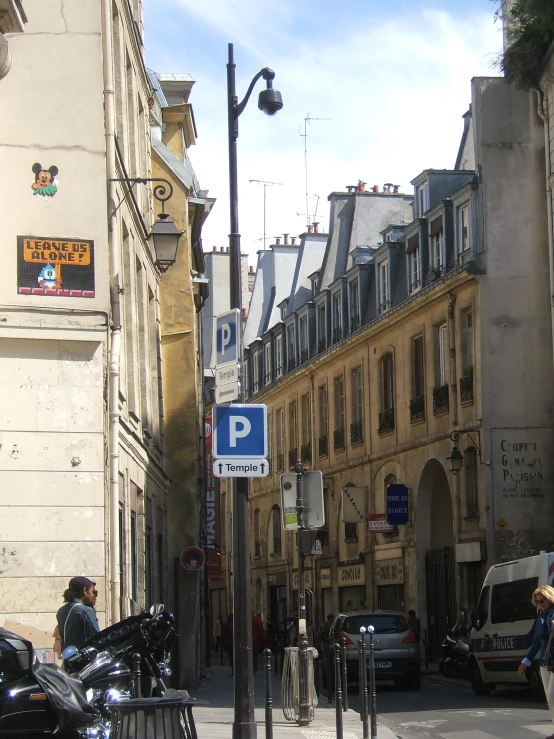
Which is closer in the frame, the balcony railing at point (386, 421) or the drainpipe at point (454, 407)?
the drainpipe at point (454, 407)

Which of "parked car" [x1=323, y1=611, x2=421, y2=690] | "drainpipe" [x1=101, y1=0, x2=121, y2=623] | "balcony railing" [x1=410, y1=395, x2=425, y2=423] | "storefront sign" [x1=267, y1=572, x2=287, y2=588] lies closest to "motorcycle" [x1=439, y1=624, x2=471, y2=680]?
"parked car" [x1=323, y1=611, x2=421, y2=690]

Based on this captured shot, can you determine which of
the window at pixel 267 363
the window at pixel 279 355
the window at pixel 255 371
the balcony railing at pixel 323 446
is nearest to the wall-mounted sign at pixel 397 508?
the balcony railing at pixel 323 446

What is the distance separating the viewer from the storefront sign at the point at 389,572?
125 ft

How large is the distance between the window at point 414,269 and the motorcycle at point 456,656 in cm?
1220

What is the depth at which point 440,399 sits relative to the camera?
35.4m

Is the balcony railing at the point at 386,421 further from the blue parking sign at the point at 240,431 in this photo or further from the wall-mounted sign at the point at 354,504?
the blue parking sign at the point at 240,431

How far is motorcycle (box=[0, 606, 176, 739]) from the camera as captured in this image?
8.60 m

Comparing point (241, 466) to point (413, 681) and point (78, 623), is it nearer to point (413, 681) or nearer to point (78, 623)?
point (78, 623)

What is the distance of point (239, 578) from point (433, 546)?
2457cm

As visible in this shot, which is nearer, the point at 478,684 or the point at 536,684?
the point at 536,684

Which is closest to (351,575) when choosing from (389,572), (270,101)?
(389,572)

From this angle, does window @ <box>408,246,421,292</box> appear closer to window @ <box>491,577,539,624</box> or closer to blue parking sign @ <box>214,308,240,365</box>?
window @ <box>491,577,539,624</box>

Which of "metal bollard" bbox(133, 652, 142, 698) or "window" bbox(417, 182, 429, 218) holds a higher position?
"window" bbox(417, 182, 429, 218)

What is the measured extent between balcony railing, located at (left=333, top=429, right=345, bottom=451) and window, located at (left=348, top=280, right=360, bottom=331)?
3.46 metres
